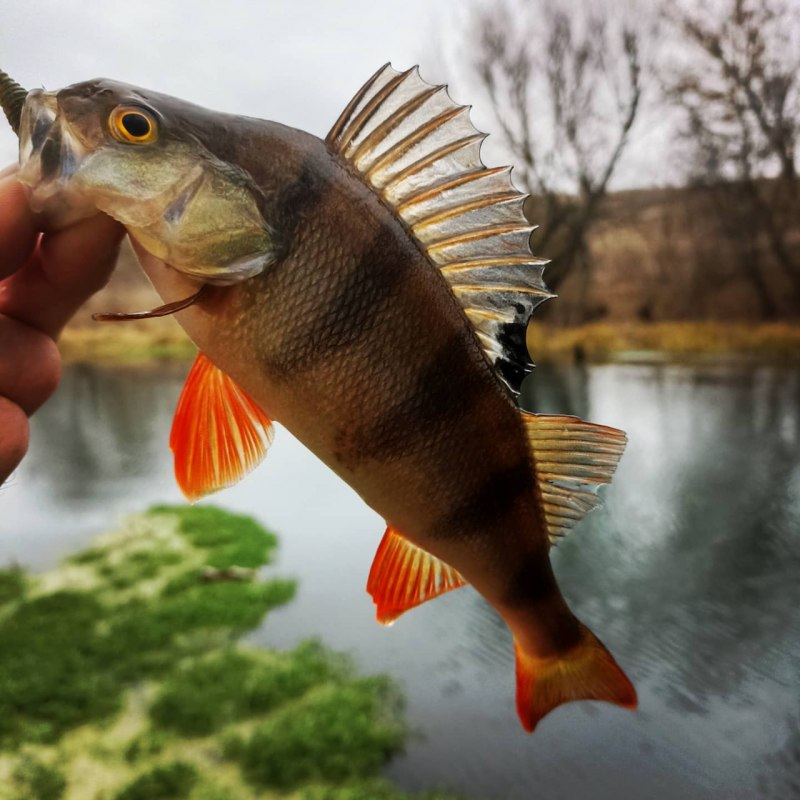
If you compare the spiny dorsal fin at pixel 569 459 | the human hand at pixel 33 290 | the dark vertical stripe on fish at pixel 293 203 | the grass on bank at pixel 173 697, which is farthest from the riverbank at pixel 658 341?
the dark vertical stripe on fish at pixel 293 203

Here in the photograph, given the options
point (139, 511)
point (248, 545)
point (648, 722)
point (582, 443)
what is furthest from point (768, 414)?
point (139, 511)

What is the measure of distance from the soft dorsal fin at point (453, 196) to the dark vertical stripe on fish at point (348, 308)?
0.10ft

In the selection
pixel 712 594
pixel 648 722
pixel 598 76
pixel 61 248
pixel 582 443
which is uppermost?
pixel 598 76

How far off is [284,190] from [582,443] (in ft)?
0.87

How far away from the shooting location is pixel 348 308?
395mm

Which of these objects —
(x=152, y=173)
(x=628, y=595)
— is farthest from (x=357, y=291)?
(x=628, y=595)

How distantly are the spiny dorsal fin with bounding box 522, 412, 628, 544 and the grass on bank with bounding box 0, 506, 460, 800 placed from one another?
218cm

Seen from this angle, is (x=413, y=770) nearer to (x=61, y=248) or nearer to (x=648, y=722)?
(x=648, y=722)

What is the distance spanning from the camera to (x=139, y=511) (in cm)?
487

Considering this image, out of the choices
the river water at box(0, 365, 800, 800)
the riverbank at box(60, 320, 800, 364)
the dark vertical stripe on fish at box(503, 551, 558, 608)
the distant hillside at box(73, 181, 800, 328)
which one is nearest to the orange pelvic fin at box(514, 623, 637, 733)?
the dark vertical stripe on fish at box(503, 551, 558, 608)

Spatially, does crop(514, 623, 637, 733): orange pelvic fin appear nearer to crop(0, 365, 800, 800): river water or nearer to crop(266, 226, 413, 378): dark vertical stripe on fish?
crop(266, 226, 413, 378): dark vertical stripe on fish

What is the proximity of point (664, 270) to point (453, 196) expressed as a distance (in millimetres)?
4055

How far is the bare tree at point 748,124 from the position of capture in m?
3.31

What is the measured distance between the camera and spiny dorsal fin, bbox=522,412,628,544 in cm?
45
